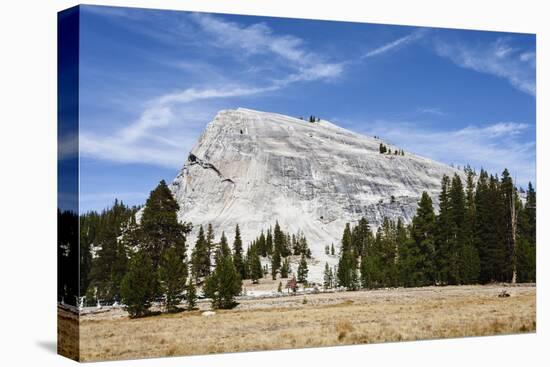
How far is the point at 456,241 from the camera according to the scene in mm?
24047

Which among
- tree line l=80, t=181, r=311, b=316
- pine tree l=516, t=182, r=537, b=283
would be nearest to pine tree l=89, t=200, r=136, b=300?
tree line l=80, t=181, r=311, b=316

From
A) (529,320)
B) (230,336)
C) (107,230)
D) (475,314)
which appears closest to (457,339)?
(475,314)

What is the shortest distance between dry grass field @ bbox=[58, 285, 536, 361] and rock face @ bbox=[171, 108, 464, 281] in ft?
3.83

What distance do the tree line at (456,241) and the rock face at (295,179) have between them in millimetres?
415

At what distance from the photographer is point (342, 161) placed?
78.2ft

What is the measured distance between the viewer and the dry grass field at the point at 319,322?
19703mm

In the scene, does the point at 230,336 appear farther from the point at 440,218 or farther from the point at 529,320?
the point at 529,320

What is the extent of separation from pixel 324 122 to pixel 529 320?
24.7 feet

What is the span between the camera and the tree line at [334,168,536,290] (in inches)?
918

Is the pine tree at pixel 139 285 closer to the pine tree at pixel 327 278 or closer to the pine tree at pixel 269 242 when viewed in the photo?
the pine tree at pixel 269 242

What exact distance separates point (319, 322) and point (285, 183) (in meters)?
3.39

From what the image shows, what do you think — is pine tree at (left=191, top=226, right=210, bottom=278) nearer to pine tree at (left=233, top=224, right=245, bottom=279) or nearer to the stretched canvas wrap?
the stretched canvas wrap

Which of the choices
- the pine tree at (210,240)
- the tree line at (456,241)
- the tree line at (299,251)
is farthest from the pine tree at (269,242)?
the tree line at (456,241)

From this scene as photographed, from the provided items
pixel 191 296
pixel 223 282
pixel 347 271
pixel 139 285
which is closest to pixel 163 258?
pixel 139 285
